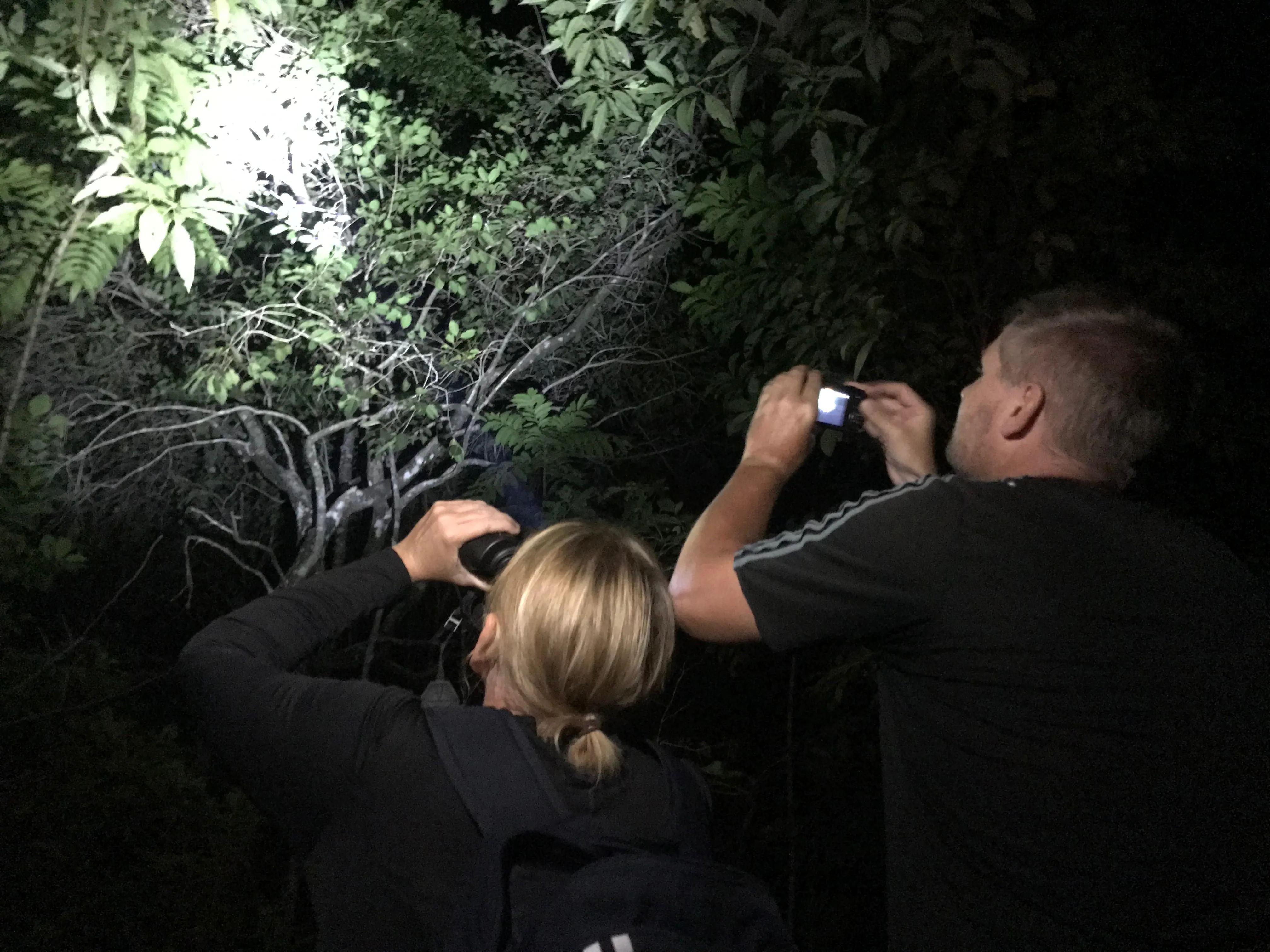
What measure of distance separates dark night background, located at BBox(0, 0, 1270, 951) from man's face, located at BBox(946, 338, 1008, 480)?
1.15m

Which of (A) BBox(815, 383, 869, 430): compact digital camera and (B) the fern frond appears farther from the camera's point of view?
(B) the fern frond

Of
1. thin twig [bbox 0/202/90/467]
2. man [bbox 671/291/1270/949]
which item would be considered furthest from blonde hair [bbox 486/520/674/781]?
thin twig [bbox 0/202/90/467]

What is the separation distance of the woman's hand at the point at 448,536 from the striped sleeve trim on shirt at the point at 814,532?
40cm

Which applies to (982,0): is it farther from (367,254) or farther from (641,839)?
(367,254)

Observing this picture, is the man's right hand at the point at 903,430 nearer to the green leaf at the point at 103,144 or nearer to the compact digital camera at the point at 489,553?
the compact digital camera at the point at 489,553

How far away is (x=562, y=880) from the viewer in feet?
3.27

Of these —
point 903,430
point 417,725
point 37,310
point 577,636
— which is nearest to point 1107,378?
point 903,430

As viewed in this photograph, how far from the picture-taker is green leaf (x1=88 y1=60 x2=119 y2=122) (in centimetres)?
176

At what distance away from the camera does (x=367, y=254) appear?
3.36 m

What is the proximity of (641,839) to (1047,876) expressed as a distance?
505 millimetres

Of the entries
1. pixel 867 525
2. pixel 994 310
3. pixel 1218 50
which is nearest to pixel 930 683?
pixel 867 525

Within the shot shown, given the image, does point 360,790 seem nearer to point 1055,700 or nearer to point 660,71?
point 1055,700

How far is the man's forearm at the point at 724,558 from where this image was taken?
48.6 inches

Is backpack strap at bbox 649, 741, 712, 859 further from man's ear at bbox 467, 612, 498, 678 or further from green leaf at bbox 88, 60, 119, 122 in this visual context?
green leaf at bbox 88, 60, 119, 122
